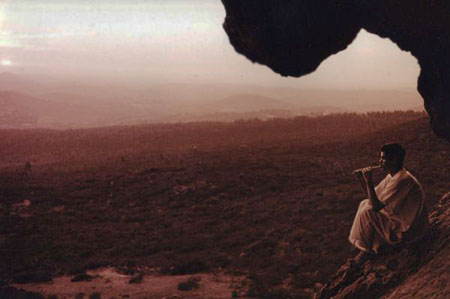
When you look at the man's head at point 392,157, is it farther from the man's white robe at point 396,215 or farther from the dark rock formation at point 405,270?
the dark rock formation at point 405,270

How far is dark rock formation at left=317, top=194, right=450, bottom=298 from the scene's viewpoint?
6.69 metres

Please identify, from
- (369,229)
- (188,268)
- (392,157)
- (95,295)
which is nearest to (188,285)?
(188,268)

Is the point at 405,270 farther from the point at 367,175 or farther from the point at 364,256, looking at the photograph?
the point at 367,175

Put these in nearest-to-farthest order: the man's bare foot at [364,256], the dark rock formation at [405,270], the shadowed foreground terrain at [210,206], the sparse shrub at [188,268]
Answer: the dark rock formation at [405,270] < the man's bare foot at [364,256] < the sparse shrub at [188,268] < the shadowed foreground terrain at [210,206]

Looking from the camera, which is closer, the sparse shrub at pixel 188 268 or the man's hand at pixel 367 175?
the man's hand at pixel 367 175

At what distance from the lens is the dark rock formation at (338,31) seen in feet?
27.1

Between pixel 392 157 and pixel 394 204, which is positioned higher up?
pixel 392 157

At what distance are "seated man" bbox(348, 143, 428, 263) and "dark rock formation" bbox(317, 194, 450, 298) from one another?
0.28m

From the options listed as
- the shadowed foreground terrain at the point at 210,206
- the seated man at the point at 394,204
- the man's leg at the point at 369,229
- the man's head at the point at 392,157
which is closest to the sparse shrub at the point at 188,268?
the shadowed foreground terrain at the point at 210,206

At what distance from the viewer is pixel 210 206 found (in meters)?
22.0

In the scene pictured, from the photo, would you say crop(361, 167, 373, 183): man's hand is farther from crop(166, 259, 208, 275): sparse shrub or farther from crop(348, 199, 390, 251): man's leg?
crop(166, 259, 208, 275): sparse shrub

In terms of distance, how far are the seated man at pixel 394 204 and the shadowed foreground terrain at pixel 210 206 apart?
17.4 ft

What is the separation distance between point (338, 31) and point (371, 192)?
372cm

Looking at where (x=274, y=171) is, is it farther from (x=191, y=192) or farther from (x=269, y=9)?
(x=269, y=9)
